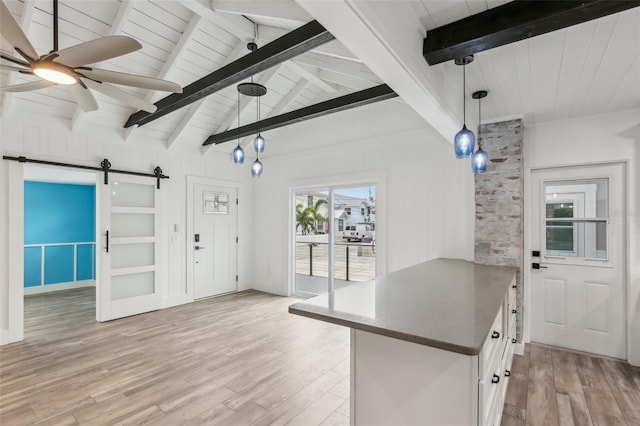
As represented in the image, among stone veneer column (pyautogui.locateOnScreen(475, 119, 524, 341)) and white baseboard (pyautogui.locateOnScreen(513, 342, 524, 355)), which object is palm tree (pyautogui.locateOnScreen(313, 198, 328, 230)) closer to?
stone veneer column (pyautogui.locateOnScreen(475, 119, 524, 341))

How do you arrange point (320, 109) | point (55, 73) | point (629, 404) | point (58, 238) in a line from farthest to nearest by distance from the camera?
1. point (58, 238)
2. point (320, 109)
3. point (629, 404)
4. point (55, 73)

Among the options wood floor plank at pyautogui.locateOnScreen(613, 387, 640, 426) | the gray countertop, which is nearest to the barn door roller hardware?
the gray countertop

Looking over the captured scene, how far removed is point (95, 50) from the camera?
6.21 feet

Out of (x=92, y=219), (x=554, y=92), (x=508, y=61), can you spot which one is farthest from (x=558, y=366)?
(x=92, y=219)

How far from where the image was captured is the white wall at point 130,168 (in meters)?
3.71

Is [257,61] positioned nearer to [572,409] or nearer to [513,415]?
[513,415]

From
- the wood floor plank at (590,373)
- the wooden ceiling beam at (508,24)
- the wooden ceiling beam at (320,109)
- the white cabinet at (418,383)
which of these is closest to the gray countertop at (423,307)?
the white cabinet at (418,383)

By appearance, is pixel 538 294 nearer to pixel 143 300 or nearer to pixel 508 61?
pixel 508 61

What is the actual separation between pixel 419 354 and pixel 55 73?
2792 mm

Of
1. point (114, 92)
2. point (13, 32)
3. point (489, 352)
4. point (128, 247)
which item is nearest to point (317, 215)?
point (128, 247)

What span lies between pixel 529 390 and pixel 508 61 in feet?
9.04

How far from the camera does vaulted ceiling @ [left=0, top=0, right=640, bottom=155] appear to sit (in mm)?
1721

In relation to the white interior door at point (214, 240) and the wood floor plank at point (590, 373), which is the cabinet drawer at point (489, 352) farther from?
the white interior door at point (214, 240)

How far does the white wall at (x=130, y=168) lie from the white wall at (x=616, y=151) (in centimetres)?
512
